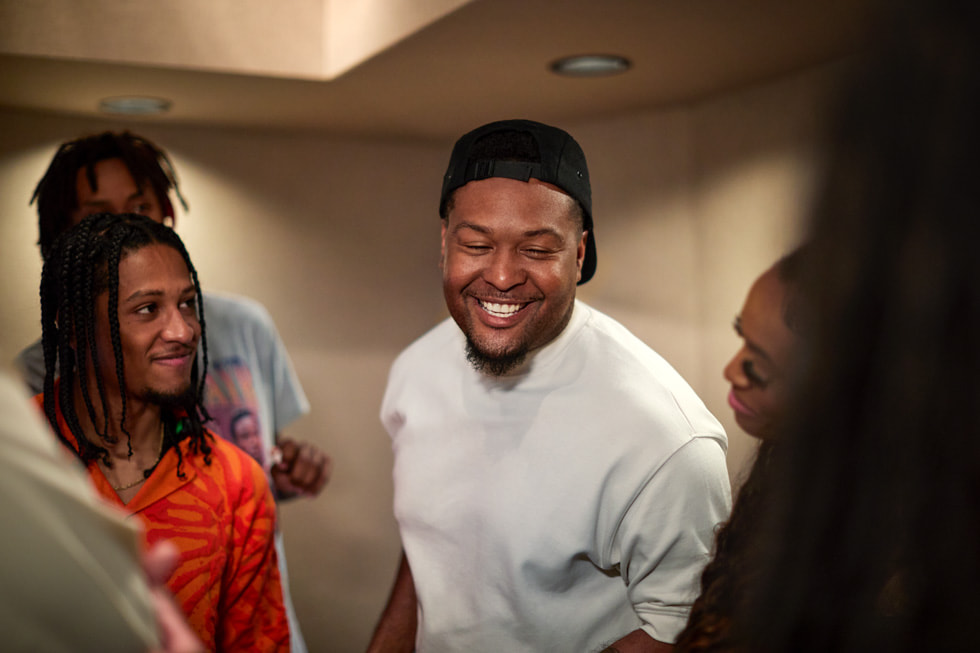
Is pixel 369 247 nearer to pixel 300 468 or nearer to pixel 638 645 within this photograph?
pixel 300 468

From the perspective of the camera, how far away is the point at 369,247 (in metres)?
3.12

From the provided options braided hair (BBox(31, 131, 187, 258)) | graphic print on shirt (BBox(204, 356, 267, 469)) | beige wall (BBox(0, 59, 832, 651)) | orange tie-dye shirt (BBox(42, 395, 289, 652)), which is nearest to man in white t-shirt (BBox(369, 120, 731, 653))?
orange tie-dye shirt (BBox(42, 395, 289, 652))

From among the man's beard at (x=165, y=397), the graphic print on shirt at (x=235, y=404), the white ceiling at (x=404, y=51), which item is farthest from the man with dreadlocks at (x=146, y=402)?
the white ceiling at (x=404, y=51)

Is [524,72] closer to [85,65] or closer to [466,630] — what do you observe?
[85,65]

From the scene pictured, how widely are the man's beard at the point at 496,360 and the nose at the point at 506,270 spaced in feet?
0.39

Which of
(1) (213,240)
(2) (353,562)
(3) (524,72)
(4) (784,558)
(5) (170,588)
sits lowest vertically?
(2) (353,562)

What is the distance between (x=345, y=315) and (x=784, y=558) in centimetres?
272

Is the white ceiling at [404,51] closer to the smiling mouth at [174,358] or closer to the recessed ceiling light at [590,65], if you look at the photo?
the recessed ceiling light at [590,65]

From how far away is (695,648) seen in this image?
0.73 metres

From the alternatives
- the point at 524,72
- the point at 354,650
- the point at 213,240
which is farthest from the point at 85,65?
the point at 354,650

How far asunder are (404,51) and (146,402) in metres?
1.06

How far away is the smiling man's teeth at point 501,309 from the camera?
126 cm

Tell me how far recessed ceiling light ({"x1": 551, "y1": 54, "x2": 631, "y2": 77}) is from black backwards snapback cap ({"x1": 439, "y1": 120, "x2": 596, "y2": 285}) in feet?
2.51

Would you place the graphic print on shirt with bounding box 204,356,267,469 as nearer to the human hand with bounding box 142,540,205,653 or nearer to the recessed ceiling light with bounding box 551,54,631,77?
the recessed ceiling light with bounding box 551,54,631,77
